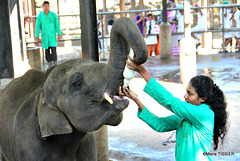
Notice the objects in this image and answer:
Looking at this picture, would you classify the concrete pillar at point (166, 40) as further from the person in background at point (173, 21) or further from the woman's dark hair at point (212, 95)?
the woman's dark hair at point (212, 95)

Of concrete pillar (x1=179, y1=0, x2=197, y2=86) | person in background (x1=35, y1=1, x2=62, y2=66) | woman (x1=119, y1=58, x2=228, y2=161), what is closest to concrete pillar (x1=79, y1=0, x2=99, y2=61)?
woman (x1=119, y1=58, x2=228, y2=161)

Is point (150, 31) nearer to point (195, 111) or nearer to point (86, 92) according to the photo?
point (195, 111)

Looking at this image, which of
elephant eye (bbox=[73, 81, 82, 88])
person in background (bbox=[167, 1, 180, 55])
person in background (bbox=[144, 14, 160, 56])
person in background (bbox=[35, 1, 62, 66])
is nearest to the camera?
elephant eye (bbox=[73, 81, 82, 88])

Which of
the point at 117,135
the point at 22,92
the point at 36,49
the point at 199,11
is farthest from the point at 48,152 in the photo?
the point at 199,11

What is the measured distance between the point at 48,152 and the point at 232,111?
15.3 feet

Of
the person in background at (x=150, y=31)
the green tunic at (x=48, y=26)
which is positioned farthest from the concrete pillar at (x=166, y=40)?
the green tunic at (x=48, y=26)

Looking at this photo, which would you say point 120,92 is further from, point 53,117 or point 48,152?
point 48,152

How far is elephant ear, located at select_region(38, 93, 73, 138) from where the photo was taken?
299cm

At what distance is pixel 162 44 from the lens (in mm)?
14289

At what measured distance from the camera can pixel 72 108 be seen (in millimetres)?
2945

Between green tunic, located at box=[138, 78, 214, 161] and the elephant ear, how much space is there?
1.90ft

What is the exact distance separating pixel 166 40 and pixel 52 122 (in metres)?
11.4

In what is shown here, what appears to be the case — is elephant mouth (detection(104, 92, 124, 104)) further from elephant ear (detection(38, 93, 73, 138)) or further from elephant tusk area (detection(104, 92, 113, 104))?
elephant ear (detection(38, 93, 73, 138))

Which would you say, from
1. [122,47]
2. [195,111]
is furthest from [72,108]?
[195,111]
